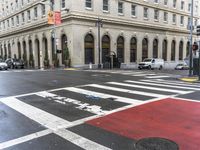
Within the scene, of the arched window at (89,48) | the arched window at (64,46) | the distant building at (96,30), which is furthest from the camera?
the arched window at (89,48)

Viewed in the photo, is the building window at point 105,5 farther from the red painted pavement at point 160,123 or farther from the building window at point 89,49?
the red painted pavement at point 160,123

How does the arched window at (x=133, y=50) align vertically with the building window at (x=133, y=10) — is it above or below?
below

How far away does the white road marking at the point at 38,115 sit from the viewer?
21.2 feet

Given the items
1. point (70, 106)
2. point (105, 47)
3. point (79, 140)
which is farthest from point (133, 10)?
point (79, 140)

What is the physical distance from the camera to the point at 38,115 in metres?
7.37

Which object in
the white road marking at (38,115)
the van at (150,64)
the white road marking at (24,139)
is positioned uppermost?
the van at (150,64)

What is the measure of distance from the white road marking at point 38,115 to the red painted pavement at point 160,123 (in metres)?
0.87

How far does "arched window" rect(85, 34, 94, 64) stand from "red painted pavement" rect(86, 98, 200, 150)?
28.2m

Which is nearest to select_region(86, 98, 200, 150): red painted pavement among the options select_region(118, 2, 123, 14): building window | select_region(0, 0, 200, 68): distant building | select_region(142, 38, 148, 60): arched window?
select_region(0, 0, 200, 68): distant building

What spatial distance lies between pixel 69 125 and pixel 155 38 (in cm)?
4426

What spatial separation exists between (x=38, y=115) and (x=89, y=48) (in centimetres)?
2963

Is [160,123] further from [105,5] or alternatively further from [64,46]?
[105,5]

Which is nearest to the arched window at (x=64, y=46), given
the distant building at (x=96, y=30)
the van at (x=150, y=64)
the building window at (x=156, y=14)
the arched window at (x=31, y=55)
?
the distant building at (x=96, y=30)

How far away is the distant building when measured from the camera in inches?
1390
